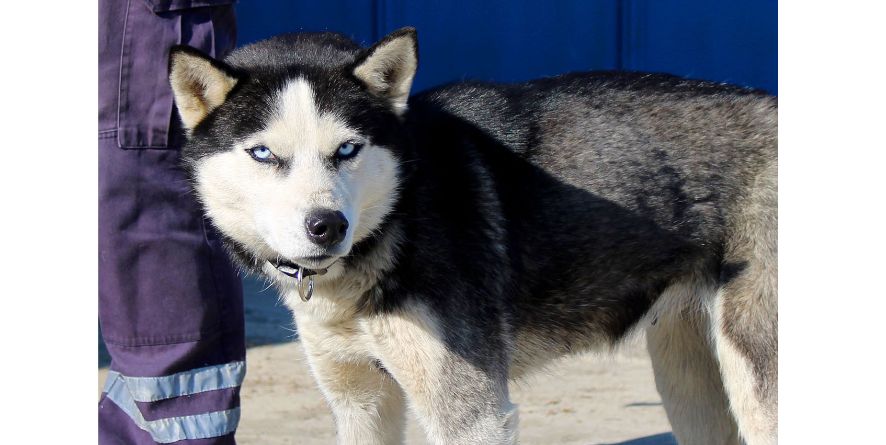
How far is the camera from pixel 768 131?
3268 millimetres

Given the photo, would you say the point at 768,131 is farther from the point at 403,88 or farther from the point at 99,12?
the point at 99,12

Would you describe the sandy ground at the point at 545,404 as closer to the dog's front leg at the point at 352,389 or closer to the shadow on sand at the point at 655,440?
the shadow on sand at the point at 655,440

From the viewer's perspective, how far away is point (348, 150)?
9.19 feet

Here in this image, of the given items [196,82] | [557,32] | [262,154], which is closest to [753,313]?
[262,154]

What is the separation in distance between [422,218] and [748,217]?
90 cm

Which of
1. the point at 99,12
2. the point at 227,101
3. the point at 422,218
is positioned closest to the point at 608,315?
the point at 422,218

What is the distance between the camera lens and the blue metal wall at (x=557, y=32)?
6.68 metres

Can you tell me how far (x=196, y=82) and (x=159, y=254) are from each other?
0.68m

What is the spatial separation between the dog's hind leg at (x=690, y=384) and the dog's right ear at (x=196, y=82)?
1.53 meters

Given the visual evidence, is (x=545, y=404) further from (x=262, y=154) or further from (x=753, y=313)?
(x=262, y=154)

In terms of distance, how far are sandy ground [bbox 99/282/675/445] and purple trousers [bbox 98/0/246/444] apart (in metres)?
0.74

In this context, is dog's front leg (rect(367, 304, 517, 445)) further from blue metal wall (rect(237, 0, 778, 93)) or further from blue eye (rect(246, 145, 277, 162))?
blue metal wall (rect(237, 0, 778, 93))

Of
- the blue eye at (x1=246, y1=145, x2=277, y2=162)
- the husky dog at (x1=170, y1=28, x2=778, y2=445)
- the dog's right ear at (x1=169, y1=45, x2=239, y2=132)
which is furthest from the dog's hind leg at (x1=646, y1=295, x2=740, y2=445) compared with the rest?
the dog's right ear at (x1=169, y1=45, x2=239, y2=132)

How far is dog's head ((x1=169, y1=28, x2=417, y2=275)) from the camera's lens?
2688 mm
